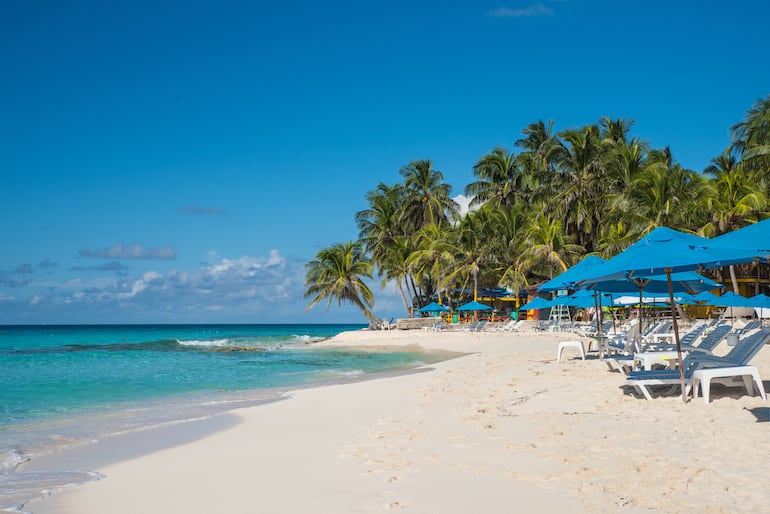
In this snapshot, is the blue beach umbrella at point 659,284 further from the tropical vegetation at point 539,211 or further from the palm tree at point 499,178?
the palm tree at point 499,178

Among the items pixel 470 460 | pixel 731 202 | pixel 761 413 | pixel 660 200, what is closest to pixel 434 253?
pixel 660 200

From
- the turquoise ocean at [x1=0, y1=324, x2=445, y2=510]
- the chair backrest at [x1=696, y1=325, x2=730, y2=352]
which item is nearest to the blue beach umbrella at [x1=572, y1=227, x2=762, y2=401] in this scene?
the chair backrest at [x1=696, y1=325, x2=730, y2=352]

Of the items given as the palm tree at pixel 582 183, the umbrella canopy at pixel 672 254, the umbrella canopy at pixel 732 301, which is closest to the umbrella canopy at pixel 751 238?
the umbrella canopy at pixel 672 254

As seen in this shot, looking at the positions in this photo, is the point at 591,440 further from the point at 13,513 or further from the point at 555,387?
the point at 13,513

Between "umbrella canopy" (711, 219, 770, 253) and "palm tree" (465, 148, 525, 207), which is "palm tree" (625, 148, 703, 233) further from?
"umbrella canopy" (711, 219, 770, 253)

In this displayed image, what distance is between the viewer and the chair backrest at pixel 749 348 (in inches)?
281

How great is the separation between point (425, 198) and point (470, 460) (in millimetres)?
41796

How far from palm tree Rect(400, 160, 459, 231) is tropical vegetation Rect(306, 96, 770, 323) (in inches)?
3.2

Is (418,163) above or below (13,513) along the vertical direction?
above

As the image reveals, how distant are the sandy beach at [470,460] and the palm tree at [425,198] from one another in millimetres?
37865

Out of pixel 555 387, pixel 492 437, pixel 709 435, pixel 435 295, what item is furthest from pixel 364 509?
pixel 435 295

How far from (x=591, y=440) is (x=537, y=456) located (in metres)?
0.72

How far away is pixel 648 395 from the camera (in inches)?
298

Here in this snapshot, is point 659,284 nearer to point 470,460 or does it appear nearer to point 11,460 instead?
point 470,460
